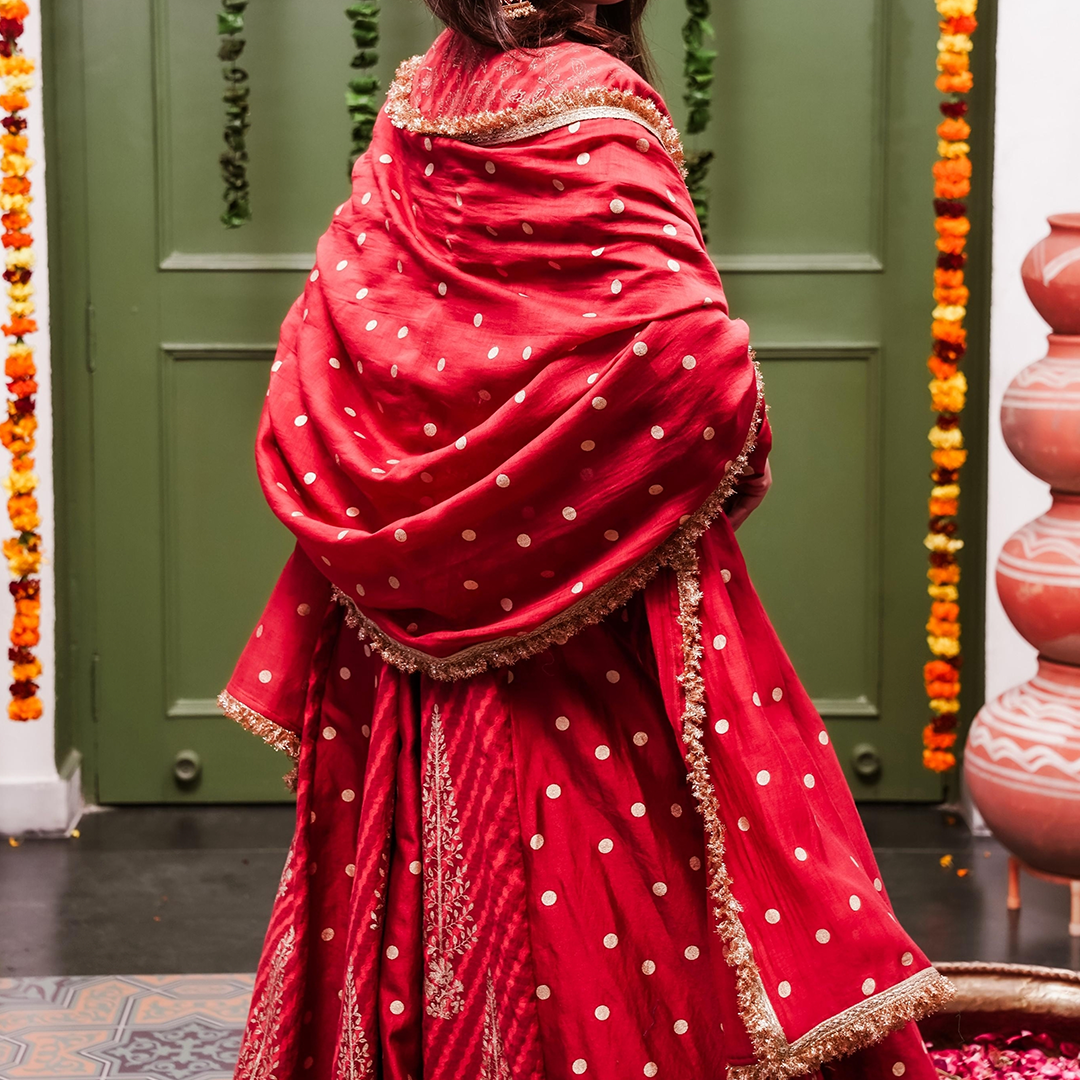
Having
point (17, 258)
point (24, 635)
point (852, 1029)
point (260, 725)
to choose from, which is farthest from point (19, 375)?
point (852, 1029)

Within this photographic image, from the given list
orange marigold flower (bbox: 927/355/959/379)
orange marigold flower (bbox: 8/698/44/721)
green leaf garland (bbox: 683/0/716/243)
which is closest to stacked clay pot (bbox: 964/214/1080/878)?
orange marigold flower (bbox: 927/355/959/379)

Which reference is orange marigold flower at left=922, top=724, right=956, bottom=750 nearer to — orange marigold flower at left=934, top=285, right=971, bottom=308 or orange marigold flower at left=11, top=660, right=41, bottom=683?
orange marigold flower at left=934, top=285, right=971, bottom=308

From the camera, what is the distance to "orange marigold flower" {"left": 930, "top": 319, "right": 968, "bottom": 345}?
9.12 feet

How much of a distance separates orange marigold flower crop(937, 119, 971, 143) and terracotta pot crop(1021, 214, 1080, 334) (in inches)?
16.5

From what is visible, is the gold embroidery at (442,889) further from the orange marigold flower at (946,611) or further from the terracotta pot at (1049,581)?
the orange marigold flower at (946,611)

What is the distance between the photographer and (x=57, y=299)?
2.94 meters

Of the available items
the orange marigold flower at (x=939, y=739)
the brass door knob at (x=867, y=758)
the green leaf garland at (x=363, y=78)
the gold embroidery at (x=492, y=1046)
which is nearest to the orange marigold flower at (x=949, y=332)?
the orange marigold flower at (x=939, y=739)

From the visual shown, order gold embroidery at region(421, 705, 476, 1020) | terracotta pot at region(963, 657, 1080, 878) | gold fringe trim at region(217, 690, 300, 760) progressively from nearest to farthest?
gold embroidery at region(421, 705, 476, 1020) → gold fringe trim at region(217, 690, 300, 760) → terracotta pot at region(963, 657, 1080, 878)

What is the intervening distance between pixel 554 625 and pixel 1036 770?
1443 mm

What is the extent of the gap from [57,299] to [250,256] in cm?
42

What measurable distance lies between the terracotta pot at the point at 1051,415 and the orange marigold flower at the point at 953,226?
1.37ft

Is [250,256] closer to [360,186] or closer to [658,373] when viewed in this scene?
[360,186]

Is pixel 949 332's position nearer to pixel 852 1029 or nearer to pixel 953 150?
pixel 953 150

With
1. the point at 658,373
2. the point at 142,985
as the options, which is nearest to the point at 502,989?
the point at 658,373
